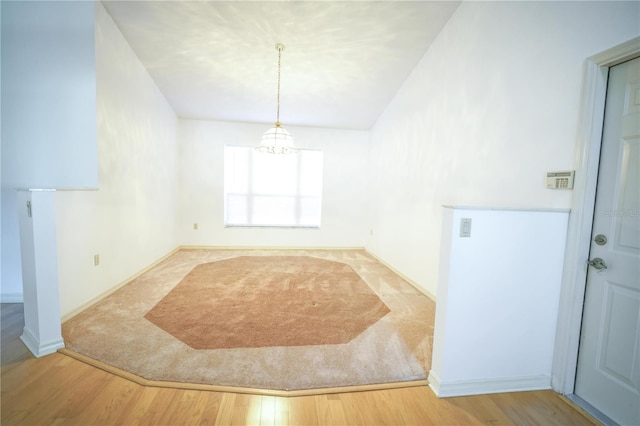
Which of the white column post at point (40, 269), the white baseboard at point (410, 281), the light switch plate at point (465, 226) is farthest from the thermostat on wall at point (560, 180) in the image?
the white column post at point (40, 269)

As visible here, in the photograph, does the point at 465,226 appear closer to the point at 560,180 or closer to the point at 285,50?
the point at 560,180

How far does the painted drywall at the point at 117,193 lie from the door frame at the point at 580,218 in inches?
152

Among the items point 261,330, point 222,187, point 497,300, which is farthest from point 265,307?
point 222,187

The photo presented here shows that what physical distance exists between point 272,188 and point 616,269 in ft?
16.7

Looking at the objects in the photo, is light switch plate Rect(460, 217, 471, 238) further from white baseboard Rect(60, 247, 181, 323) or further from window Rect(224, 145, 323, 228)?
window Rect(224, 145, 323, 228)

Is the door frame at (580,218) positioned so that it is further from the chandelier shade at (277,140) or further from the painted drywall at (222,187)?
the painted drywall at (222,187)

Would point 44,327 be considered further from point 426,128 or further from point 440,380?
point 426,128

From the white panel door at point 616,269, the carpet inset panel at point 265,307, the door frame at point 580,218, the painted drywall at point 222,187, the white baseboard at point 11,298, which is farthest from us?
the painted drywall at point 222,187

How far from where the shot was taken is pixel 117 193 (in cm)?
312

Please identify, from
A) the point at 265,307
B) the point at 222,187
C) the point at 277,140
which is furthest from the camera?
the point at 222,187

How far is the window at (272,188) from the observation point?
5598 millimetres

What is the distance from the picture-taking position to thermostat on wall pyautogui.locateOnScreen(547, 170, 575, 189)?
64.9 inches

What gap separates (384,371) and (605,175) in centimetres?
182

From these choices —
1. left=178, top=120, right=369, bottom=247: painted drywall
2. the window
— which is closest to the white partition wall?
left=178, top=120, right=369, bottom=247: painted drywall
